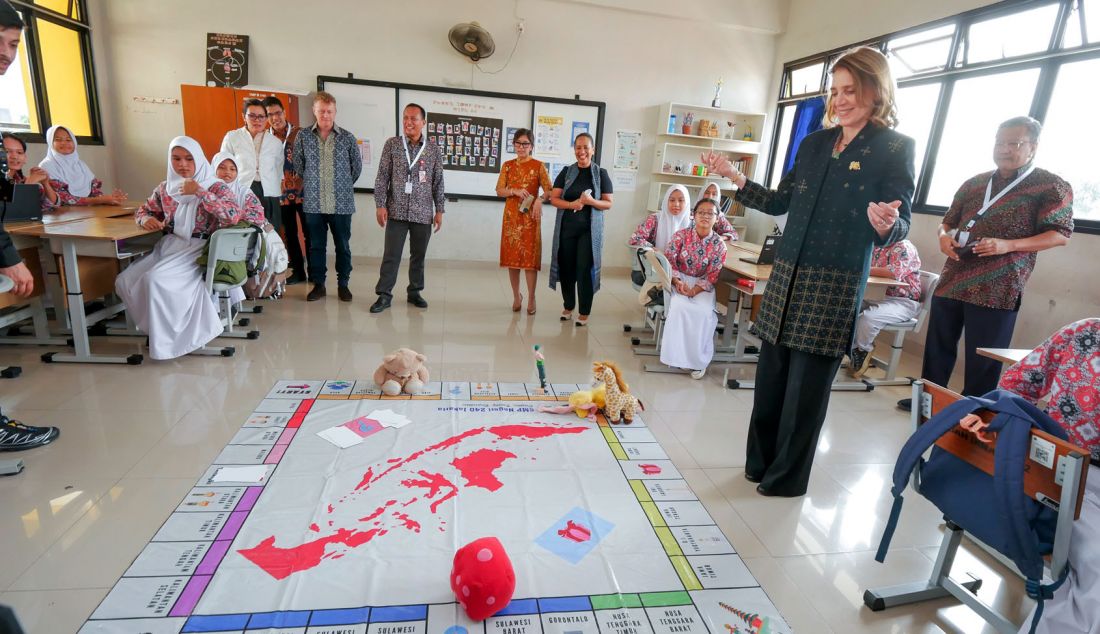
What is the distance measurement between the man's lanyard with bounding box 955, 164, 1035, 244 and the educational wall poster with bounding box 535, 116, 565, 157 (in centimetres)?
436

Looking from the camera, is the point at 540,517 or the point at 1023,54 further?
the point at 1023,54

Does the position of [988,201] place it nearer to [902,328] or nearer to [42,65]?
[902,328]

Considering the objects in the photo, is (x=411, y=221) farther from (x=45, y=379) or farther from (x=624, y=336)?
(x=45, y=379)

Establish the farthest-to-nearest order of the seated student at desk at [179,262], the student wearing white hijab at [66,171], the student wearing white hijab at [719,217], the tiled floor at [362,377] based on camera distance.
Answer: the student wearing white hijab at [66,171] → the student wearing white hijab at [719,217] → the seated student at desk at [179,262] → the tiled floor at [362,377]

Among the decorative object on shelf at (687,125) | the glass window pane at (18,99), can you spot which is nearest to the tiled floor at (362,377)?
the glass window pane at (18,99)

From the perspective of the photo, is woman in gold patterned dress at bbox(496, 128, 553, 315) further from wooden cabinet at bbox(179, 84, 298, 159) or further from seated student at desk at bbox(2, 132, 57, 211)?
seated student at desk at bbox(2, 132, 57, 211)

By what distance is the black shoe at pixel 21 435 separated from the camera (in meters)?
2.30

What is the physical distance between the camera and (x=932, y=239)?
4523mm

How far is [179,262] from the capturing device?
3.47 metres

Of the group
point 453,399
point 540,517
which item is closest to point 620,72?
point 453,399

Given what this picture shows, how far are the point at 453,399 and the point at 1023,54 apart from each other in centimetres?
464

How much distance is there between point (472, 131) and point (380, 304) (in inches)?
106

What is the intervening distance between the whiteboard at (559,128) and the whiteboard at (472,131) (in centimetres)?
18

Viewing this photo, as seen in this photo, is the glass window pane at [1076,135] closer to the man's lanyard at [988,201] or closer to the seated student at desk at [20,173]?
the man's lanyard at [988,201]
